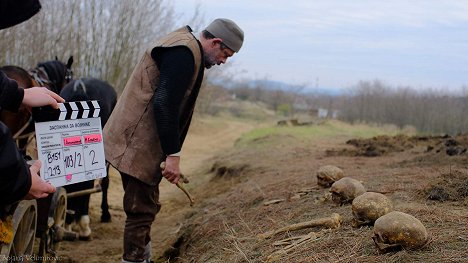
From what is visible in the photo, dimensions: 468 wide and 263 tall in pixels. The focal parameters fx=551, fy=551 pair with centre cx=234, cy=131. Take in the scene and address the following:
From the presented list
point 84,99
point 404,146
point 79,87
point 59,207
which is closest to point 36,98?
point 59,207

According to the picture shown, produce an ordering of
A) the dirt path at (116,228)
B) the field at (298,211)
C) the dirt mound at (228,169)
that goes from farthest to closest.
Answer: the dirt mound at (228,169) → the dirt path at (116,228) → the field at (298,211)

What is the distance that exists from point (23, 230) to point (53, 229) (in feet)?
3.11

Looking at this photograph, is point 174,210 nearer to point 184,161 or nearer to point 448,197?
point 448,197

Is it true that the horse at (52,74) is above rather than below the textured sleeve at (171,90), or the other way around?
below

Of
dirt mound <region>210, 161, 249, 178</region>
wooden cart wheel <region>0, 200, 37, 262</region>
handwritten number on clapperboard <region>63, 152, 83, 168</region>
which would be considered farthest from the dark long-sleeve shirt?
dirt mound <region>210, 161, 249, 178</region>

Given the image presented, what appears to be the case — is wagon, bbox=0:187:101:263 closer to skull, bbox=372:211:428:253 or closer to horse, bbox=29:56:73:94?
skull, bbox=372:211:428:253

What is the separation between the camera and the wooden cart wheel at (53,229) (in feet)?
14.8

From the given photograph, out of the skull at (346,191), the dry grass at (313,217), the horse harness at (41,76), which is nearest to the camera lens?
the dry grass at (313,217)

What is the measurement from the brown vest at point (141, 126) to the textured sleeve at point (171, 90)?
0.16m

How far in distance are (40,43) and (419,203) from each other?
34.1ft

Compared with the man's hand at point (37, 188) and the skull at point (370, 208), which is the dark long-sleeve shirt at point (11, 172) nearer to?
the man's hand at point (37, 188)

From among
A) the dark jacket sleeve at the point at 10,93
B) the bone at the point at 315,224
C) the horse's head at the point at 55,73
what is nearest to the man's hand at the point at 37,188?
the dark jacket sleeve at the point at 10,93

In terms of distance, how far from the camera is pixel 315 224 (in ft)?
12.8

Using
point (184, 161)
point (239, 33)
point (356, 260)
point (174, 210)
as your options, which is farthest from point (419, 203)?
point (184, 161)
